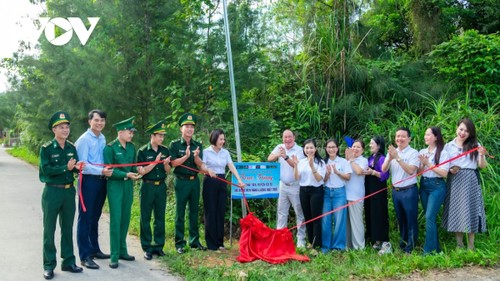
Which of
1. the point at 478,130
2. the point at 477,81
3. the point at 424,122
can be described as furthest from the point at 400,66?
the point at 478,130

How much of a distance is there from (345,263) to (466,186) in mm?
1744

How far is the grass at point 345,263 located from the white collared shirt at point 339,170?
35.4 inches

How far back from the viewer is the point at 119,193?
17.6 ft

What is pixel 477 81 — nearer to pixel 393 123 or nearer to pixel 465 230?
pixel 393 123

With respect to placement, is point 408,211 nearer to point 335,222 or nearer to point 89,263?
point 335,222

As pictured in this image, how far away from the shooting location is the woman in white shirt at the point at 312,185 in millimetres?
5992

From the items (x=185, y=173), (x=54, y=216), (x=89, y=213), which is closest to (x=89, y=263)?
(x=89, y=213)

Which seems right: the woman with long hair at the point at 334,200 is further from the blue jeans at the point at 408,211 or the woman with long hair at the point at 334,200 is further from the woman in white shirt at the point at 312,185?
the blue jeans at the point at 408,211

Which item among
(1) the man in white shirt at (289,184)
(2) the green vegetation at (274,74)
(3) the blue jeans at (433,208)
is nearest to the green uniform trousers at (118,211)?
(2) the green vegetation at (274,74)

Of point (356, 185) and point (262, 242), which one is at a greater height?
point (356, 185)

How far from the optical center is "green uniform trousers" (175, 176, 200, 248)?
5.95 m

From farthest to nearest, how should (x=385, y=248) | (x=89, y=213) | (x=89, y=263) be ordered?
(x=385, y=248)
(x=89, y=213)
(x=89, y=263)

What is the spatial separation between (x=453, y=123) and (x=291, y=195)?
308 centimetres

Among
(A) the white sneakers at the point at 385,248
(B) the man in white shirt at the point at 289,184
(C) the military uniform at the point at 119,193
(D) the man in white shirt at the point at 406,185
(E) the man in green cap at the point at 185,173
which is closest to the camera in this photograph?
(C) the military uniform at the point at 119,193
